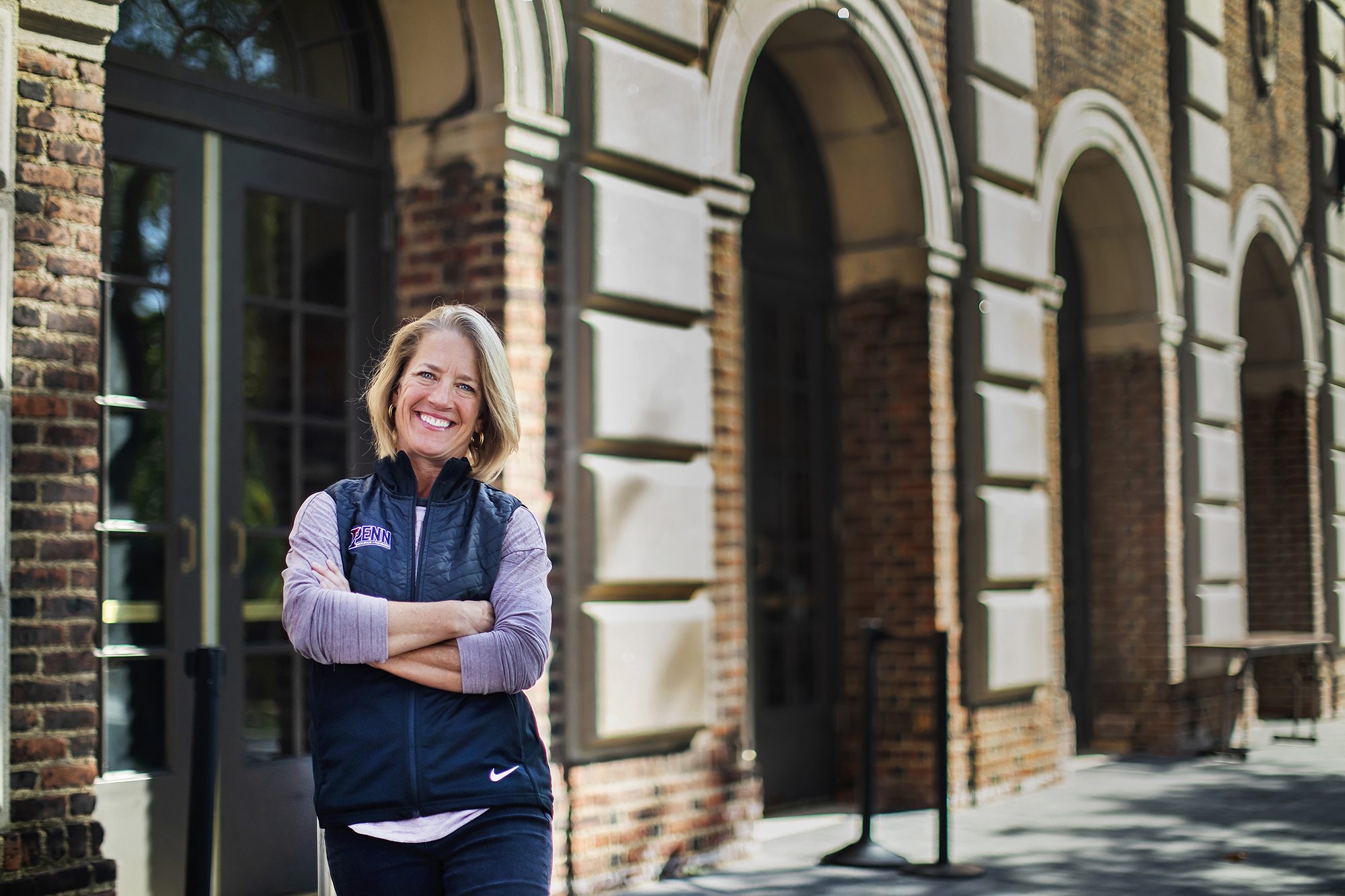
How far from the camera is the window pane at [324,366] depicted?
→ 5.18m

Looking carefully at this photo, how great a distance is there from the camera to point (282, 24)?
516 cm

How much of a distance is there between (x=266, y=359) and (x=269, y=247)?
393mm

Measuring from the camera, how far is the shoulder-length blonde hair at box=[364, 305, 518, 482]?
97.5 inches

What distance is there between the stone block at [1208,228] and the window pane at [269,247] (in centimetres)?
747

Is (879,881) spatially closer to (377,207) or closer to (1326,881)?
(1326,881)

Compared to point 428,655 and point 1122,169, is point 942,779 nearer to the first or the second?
point 428,655

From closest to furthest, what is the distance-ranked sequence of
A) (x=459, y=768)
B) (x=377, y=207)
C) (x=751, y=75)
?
(x=459, y=768) < (x=377, y=207) < (x=751, y=75)

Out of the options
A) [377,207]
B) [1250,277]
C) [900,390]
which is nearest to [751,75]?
[900,390]

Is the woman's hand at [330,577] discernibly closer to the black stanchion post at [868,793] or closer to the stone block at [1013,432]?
the black stanchion post at [868,793]

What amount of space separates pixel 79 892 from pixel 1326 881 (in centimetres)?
448

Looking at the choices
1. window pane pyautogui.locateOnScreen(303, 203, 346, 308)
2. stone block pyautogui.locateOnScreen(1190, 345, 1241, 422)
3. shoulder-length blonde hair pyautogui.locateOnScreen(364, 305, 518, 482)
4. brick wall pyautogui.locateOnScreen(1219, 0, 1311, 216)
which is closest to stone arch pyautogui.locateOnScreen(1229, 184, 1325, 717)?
brick wall pyautogui.locateOnScreen(1219, 0, 1311, 216)

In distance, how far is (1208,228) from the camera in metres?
10.8

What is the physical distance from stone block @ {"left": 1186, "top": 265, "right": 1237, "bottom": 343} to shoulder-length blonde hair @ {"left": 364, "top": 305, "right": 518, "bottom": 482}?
29.4 ft

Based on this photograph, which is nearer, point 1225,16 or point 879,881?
point 879,881
